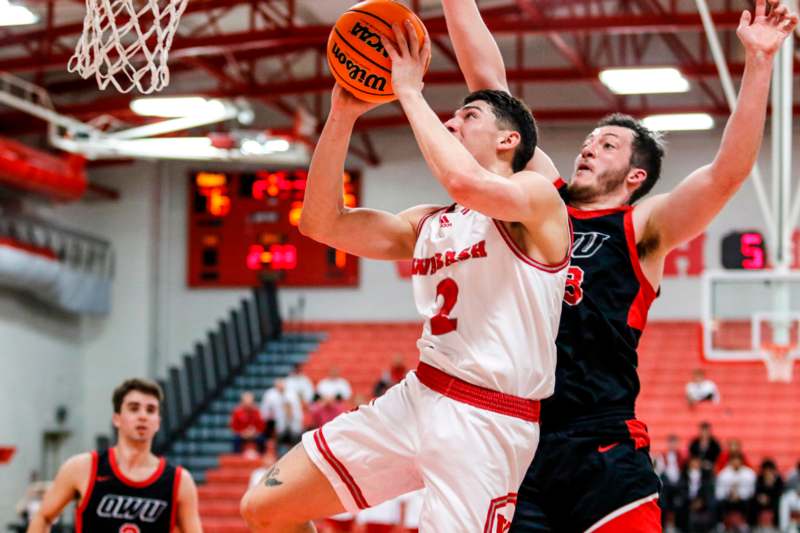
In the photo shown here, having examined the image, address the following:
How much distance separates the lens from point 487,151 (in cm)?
431

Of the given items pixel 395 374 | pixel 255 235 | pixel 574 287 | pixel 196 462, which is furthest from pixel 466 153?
pixel 255 235

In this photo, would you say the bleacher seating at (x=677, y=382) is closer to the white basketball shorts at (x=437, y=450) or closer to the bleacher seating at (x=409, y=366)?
the bleacher seating at (x=409, y=366)

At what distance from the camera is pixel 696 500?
52.3 feet

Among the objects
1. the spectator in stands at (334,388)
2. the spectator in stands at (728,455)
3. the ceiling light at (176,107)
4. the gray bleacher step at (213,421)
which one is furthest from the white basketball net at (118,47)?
the gray bleacher step at (213,421)

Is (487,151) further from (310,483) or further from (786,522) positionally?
(786,522)

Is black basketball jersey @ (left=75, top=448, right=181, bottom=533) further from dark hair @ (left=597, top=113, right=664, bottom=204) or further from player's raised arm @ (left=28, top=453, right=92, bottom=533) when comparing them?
dark hair @ (left=597, top=113, right=664, bottom=204)

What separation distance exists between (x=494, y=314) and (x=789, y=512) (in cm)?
1282

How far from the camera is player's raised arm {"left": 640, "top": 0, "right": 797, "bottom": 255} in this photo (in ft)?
14.2

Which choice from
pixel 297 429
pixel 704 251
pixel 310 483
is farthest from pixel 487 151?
pixel 704 251

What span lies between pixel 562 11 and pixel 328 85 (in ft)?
13.3

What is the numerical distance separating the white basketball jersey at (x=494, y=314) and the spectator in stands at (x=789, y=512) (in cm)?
1249

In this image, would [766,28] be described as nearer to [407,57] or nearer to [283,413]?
[407,57]

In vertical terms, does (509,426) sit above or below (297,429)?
above

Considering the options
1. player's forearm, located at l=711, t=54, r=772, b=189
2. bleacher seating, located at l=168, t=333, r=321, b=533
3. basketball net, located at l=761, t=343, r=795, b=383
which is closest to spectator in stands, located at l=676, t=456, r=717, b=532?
basketball net, located at l=761, t=343, r=795, b=383
